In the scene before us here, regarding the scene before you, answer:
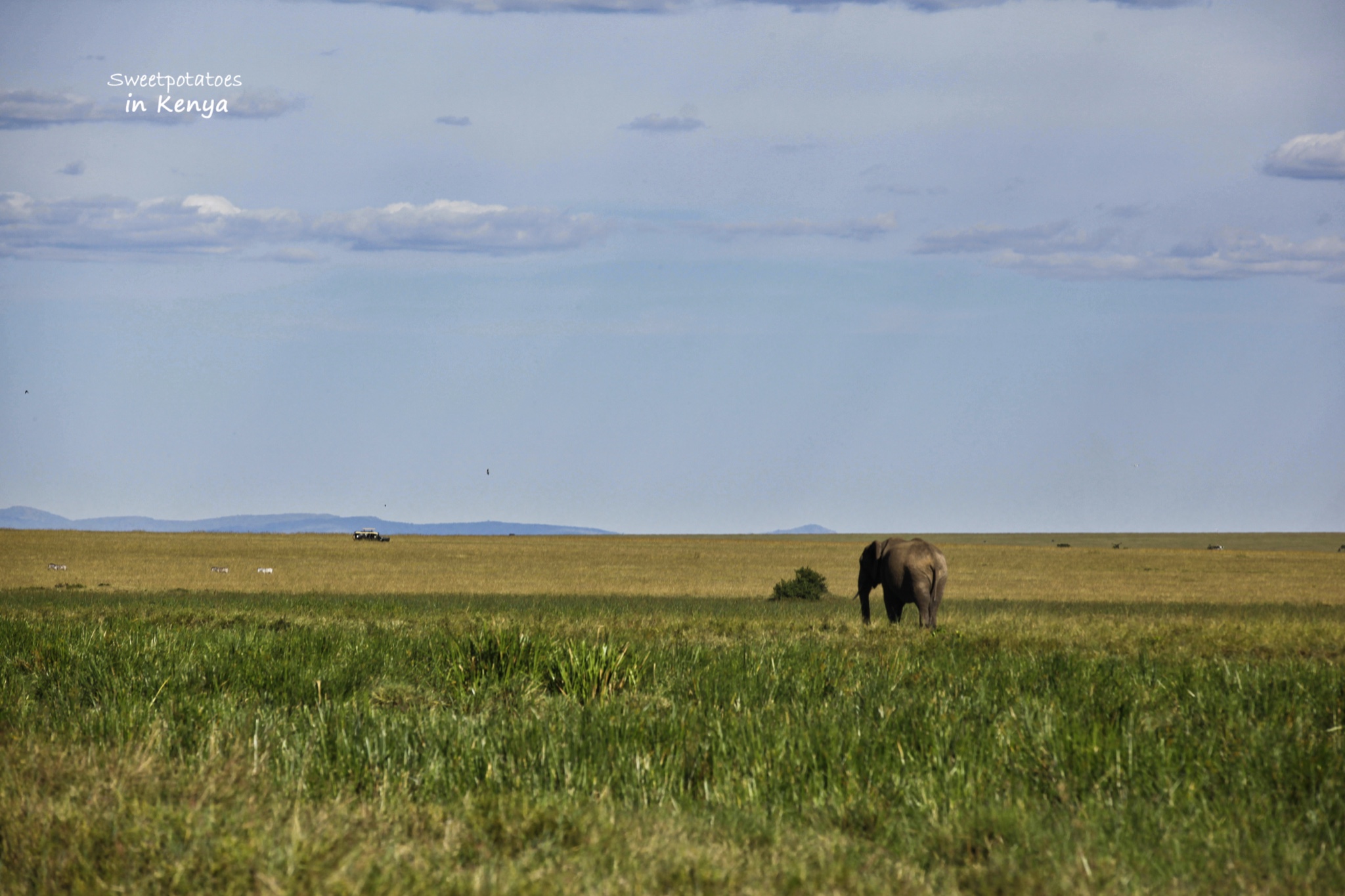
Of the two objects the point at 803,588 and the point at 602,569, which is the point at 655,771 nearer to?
the point at 803,588

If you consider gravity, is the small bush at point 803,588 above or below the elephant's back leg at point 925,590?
below

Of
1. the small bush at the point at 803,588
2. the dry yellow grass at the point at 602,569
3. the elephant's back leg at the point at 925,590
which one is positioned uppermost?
the elephant's back leg at the point at 925,590

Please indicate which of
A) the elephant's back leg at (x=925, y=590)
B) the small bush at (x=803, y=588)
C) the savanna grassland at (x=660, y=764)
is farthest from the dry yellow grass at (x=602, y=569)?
the savanna grassland at (x=660, y=764)

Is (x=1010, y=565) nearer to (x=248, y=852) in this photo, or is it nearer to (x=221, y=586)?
(x=221, y=586)

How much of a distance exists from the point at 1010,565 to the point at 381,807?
82.5m

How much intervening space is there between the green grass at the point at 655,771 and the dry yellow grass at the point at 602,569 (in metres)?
32.0

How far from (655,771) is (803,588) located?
36.6 m

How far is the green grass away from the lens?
5.10 meters

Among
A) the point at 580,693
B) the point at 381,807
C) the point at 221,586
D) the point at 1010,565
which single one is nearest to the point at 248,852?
the point at 381,807

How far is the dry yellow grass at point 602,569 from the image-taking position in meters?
49.0

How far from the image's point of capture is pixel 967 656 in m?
13.0

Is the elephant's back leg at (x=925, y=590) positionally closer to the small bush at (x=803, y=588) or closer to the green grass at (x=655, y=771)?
the green grass at (x=655, y=771)

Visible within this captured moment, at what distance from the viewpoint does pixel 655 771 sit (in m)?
6.88

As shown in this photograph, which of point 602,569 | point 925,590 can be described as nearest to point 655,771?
point 925,590
